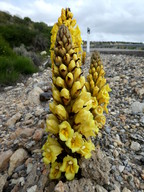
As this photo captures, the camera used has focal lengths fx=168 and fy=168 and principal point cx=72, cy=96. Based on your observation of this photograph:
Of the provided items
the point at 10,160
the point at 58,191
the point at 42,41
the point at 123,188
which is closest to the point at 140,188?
the point at 123,188

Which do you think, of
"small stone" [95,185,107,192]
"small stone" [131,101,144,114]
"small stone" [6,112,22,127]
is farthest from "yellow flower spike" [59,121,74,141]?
"small stone" [131,101,144,114]

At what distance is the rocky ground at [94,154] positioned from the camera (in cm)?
197

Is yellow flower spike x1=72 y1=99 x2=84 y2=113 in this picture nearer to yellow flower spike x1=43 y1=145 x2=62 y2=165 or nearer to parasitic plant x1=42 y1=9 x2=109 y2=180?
parasitic plant x1=42 y1=9 x2=109 y2=180

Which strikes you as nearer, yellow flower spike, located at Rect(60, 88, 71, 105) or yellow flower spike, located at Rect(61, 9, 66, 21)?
yellow flower spike, located at Rect(60, 88, 71, 105)

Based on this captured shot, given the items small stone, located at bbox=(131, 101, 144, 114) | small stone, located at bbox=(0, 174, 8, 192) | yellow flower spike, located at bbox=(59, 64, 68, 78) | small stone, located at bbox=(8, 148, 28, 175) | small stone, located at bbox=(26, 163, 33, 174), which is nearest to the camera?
yellow flower spike, located at bbox=(59, 64, 68, 78)

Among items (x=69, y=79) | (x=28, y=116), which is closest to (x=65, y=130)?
(x=69, y=79)

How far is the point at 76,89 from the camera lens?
1.73m

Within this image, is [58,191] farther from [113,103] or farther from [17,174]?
[113,103]

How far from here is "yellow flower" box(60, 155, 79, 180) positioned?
1772mm

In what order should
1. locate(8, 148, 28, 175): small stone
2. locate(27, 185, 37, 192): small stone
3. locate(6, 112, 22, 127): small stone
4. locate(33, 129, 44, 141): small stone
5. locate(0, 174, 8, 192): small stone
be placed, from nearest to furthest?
locate(27, 185, 37, 192): small stone → locate(0, 174, 8, 192): small stone → locate(8, 148, 28, 175): small stone → locate(33, 129, 44, 141): small stone → locate(6, 112, 22, 127): small stone

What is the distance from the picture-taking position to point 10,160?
257cm

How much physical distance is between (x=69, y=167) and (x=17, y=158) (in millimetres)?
1136

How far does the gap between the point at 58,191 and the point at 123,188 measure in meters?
0.93

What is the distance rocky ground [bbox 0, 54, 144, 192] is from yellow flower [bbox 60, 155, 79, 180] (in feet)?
0.29
